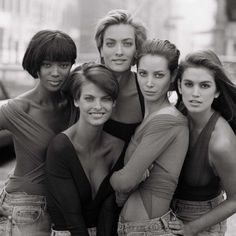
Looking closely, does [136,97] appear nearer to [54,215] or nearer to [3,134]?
[54,215]

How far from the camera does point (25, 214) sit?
8.75ft

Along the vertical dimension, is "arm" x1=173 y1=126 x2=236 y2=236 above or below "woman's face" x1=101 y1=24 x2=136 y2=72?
below

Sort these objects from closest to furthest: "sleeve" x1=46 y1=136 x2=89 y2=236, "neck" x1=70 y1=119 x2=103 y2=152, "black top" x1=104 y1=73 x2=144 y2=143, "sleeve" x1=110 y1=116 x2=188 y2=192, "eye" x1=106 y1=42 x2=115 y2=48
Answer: "sleeve" x1=110 y1=116 x2=188 y2=192
"sleeve" x1=46 y1=136 x2=89 y2=236
"neck" x1=70 y1=119 x2=103 y2=152
"black top" x1=104 y1=73 x2=144 y2=143
"eye" x1=106 y1=42 x2=115 y2=48

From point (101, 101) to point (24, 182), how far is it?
64cm

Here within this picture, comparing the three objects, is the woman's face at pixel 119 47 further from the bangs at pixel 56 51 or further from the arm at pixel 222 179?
the arm at pixel 222 179

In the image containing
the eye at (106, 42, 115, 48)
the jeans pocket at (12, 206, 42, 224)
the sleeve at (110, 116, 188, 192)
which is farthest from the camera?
the eye at (106, 42, 115, 48)

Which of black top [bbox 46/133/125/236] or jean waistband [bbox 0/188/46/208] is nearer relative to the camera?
black top [bbox 46/133/125/236]

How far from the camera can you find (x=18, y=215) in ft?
8.74

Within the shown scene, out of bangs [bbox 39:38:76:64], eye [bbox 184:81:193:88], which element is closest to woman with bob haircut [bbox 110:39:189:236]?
eye [bbox 184:81:193:88]

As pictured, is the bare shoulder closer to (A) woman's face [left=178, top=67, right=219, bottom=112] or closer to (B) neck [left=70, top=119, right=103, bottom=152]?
(A) woman's face [left=178, top=67, right=219, bottom=112]

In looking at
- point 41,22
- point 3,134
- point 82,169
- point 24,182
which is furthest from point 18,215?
point 41,22

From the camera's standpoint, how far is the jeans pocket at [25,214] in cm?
267

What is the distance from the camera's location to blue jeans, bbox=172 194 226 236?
257cm

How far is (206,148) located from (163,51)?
21.8 inches
